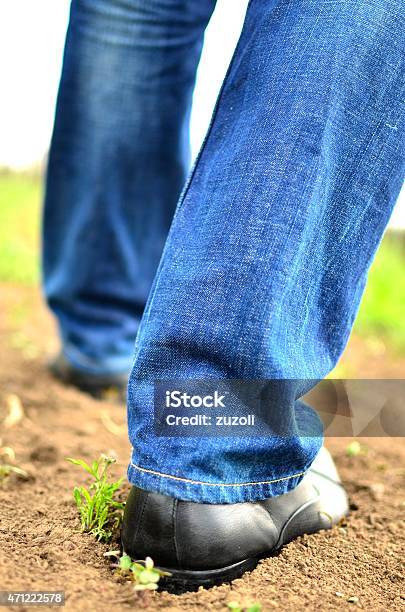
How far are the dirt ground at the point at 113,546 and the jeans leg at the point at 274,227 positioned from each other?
0.49 feet

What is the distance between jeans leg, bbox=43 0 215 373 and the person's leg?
2.46ft

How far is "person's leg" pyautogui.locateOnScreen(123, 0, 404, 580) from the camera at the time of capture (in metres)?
1.01

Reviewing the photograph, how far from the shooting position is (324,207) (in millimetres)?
1041

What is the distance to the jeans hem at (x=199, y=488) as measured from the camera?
3.32 feet

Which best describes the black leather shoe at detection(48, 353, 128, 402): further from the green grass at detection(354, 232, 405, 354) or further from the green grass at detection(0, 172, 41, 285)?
the green grass at detection(0, 172, 41, 285)

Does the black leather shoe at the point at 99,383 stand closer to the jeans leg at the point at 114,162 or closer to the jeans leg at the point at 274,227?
the jeans leg at the point at 114,162

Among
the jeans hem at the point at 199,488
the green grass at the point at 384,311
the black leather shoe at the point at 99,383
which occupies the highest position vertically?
the jeans hem at the point at 199,488

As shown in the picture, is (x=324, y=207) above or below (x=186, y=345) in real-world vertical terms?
above

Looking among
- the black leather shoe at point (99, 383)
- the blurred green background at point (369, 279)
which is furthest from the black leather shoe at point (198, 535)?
the blurred green background at point (369, 279)

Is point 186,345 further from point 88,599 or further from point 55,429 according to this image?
point 55,429

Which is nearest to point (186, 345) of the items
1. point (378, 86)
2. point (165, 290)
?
point (165, 290)

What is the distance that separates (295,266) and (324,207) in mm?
109

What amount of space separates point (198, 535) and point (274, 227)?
50 centimetres

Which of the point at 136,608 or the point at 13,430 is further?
the point at 13,430
